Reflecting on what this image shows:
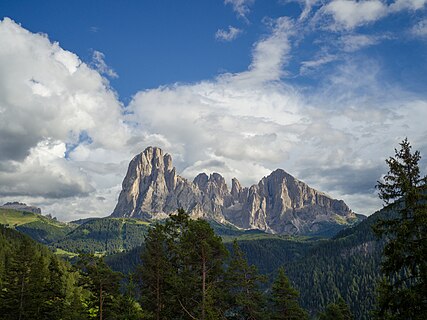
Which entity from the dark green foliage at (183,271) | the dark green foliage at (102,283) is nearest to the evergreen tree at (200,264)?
the dark green foliage at (183,271)

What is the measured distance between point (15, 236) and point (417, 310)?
213400 mm

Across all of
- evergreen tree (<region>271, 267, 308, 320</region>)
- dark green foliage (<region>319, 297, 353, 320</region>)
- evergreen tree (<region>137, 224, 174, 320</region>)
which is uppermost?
evergreen tree (<region>137, 224, 174, 320</region>)

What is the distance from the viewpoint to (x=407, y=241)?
19.1 meters

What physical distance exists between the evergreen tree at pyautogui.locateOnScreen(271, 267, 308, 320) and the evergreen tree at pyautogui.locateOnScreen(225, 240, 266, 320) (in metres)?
1.65

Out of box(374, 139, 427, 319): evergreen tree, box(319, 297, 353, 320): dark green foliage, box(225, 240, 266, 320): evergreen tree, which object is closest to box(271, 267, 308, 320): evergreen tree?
box(225, 240, 266, 320): evergreen tree

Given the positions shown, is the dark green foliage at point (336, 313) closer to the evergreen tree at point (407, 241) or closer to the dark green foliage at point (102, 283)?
the dark green foliage at point (102, 283)

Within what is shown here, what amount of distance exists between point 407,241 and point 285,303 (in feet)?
76.9

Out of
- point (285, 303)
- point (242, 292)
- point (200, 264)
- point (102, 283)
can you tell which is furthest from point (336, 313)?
point (102, 283)

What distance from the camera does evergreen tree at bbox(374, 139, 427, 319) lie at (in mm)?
18312

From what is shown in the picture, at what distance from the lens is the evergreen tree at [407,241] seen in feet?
60.1

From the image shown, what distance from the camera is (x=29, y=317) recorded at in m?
49.2

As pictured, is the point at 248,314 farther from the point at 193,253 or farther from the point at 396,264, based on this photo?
the point at 396,264

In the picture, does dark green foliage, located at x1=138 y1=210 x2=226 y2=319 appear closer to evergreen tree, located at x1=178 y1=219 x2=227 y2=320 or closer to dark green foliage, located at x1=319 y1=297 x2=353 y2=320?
evergreen tree, located at x1=178 y1=219 x2=227 y2=320

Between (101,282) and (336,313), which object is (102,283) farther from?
(336,313)
